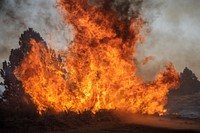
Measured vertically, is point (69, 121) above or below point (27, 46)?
below

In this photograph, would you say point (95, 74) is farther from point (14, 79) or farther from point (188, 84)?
point (188, 84)

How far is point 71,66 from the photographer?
23078 millimetres

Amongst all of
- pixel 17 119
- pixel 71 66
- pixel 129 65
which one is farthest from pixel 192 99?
pixel 17 119

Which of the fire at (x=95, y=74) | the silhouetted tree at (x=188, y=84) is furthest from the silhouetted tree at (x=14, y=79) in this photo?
the silhouetted tree at (x=188, y=84)

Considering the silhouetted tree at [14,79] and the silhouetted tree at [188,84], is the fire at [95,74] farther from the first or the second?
the silhouetted tree at [188,84]

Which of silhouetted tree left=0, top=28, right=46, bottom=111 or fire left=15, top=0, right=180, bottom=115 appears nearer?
fire left=15, top=0, right=180, bottom=115

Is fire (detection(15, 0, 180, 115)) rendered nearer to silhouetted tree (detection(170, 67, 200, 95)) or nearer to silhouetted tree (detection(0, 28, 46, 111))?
silhouetted tree (detection(0, 28, 46, 111))

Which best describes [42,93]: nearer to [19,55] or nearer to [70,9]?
[70,9]

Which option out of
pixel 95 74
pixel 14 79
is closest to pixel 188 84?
pixel 14 79

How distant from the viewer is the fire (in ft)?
71.9

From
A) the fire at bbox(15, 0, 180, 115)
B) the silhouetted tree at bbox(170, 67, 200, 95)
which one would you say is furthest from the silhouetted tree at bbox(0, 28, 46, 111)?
the silhouetted tree at bbox(170, 67, 200, 95)

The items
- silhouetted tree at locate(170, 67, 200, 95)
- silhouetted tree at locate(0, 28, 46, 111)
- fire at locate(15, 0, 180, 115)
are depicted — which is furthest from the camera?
silhouetted tree at locate(170, 67, 200, 95)

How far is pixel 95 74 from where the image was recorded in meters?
22.5

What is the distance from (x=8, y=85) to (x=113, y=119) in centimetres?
1906
